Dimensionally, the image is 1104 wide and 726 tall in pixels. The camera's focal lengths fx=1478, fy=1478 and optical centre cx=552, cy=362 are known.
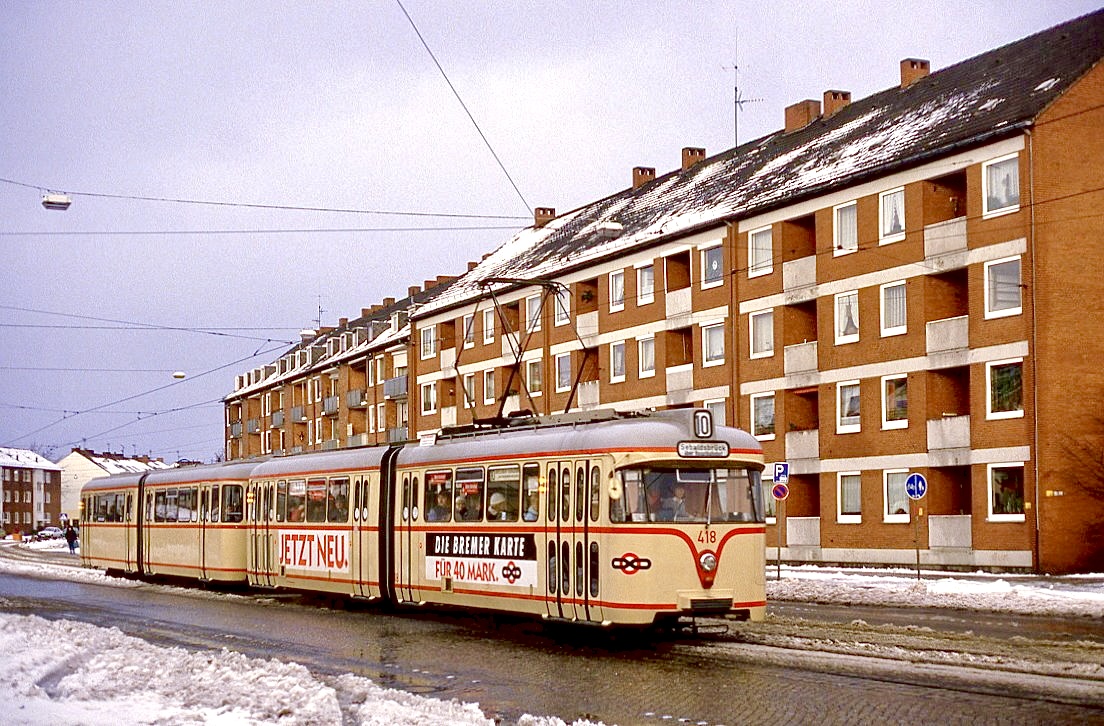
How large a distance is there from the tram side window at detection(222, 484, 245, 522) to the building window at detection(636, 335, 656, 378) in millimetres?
22157

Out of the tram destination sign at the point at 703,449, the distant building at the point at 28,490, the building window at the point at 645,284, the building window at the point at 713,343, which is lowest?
the distant building at the point at 28,490

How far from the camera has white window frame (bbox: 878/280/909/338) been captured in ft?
133

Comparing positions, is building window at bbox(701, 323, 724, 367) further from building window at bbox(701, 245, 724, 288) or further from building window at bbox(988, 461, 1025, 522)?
building window at bbox(988, 461, 1025, 522)

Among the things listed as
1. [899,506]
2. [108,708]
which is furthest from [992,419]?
[108,708]

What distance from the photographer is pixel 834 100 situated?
2056 inches

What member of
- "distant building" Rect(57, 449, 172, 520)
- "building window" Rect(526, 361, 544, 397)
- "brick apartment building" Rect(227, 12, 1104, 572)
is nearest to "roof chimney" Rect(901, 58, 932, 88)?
"brick apartment building" Rect(227, 12, 1104, 572)

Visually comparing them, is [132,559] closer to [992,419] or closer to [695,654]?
[992,419]

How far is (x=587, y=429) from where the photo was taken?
18.8m

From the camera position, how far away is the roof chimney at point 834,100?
52.1 meters

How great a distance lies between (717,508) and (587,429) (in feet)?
6.41

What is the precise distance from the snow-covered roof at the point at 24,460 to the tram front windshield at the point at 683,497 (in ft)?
476

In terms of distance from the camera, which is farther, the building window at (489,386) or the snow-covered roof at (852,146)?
the building window at (489,386)

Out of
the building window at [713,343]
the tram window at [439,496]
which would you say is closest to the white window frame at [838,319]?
the building window at [713,343]

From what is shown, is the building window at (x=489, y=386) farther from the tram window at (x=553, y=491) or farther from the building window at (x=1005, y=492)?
the tram window at (x=553, y=491)
